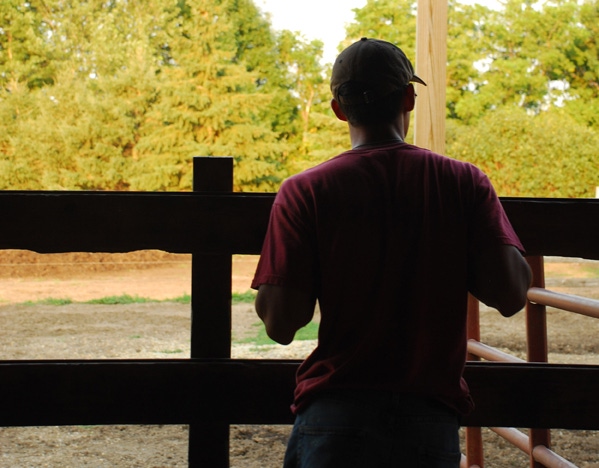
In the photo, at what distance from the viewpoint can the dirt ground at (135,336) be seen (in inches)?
192

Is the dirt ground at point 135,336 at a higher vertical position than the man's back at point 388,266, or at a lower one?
lower

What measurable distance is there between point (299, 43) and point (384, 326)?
2390cm

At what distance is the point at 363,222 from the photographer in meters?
1.39

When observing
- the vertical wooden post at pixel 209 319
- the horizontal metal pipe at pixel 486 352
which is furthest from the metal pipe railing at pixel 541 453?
the vertical wooden post at pixel 209 319

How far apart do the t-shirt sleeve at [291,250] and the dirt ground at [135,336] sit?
3.38m

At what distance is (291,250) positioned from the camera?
1.40 meters

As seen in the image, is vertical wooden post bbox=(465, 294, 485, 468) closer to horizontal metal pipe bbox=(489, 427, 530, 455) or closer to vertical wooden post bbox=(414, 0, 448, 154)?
horizontal metal pipe bbox=(489, 427, 530, 455)

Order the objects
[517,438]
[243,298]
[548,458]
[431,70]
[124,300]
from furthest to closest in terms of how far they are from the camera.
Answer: [243,298], [124,300], [431,70], [517,438], [548,458]

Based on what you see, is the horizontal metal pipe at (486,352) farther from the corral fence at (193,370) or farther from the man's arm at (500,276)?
the man's arm at (500,276)

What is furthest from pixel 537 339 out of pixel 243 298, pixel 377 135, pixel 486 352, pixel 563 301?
pixel 243 298

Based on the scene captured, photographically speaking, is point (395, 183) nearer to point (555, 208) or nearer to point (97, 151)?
point (555, 208)

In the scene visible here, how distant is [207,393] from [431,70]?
2.21 meters

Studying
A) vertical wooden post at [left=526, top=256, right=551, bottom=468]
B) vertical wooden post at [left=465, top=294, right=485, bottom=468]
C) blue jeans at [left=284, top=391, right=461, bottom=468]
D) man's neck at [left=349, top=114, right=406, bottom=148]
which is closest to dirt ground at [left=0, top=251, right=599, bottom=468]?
vertical wooden post at [left=465, top=294, right=485, bottom=468]

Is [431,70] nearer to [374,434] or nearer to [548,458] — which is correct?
[548,458]
